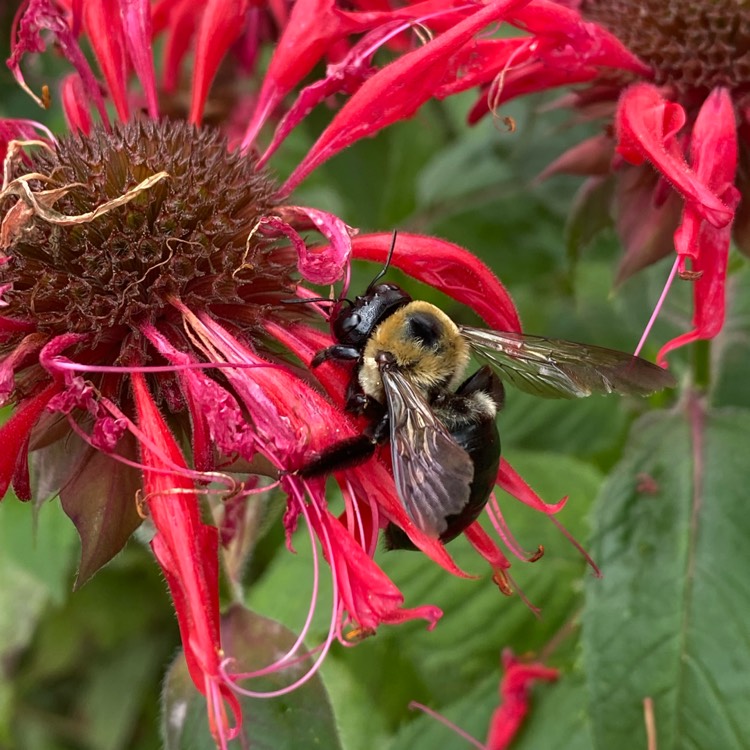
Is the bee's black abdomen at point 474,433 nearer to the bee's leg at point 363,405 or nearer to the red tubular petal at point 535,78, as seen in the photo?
the bee's leg at point 363,405

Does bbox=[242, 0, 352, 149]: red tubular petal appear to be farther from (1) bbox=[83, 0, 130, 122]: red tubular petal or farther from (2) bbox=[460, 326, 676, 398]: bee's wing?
(2) bbox=[460, 326, 676, 398]: bee's wing

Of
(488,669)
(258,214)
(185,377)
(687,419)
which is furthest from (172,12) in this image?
(488,669)

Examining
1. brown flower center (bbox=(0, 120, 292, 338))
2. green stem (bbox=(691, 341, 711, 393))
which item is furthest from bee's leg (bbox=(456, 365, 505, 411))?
green stem (bbox=(691, 341, 711, 393))

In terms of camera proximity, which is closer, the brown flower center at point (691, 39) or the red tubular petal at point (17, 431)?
the red tubular petal at point (17, 431)

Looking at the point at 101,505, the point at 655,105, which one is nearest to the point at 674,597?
the point at 655,105

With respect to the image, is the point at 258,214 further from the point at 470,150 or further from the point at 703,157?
the point at 470,150

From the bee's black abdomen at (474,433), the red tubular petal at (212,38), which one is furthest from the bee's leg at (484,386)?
the red tubular petal at (212,38)
